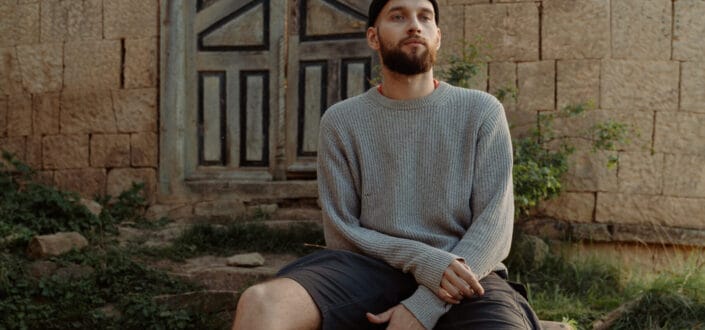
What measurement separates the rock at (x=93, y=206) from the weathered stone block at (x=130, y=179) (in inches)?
15.3

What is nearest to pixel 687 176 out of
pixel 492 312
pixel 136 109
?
pixel 492 312

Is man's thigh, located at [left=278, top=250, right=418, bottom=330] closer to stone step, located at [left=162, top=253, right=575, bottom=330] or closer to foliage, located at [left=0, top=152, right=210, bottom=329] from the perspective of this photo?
foliage, located at [left=0, top=152, right=210, bottom=329]

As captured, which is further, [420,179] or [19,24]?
[19,24]

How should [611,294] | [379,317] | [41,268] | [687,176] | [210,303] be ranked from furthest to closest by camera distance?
[687,176]
[41,268]
[611,294]
[210,303]
[379,317]

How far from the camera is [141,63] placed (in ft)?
21.0

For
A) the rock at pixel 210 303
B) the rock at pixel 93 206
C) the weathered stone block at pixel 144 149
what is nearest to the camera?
the rock at pixel 210 303

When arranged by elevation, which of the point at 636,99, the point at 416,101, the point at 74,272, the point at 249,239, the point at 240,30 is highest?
the point at 240,30

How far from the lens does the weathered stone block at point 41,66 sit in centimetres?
661

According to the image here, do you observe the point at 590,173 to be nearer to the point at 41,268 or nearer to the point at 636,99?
the point at 636,99

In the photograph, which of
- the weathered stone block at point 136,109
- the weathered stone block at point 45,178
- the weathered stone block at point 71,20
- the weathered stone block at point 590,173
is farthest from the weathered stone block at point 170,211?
the weathered stone block at point 590,173

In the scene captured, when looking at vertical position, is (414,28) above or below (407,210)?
above

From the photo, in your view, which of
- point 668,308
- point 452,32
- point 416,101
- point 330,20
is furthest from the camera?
point 330,20

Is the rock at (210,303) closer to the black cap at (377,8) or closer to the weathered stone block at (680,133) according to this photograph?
the black cap at (377,8)

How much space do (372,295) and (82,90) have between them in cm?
505
